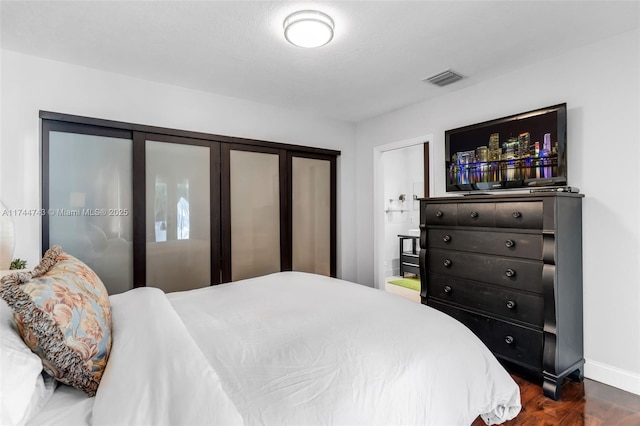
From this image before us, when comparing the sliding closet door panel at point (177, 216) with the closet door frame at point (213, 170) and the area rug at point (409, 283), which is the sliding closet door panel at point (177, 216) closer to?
the closet door frame at point (213, 170)

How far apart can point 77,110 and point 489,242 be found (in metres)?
3.60

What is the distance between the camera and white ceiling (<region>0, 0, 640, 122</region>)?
1.96m

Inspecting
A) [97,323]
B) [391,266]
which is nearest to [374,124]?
[391,266]

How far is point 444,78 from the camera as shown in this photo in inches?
119

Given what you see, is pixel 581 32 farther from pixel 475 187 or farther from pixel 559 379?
pixel 559 379

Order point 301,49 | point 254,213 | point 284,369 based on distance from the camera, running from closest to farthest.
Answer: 1. point 284,369
2. point 301,49
3. point 254,213

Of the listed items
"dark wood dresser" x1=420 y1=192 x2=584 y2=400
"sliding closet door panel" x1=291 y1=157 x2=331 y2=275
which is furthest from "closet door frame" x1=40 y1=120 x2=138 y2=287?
"dark wood dresser" x1=420 y1=192 x2=584 y2=400

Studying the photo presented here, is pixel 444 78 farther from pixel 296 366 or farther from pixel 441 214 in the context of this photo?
pixel 296 366

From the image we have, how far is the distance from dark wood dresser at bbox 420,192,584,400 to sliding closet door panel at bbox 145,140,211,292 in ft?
7.82

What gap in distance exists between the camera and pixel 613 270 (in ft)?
7.76

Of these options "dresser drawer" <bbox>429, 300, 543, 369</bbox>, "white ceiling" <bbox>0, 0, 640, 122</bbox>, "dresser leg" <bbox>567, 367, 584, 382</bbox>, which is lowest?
"dresser leg" <bbox>567, 367, 584, 382</bbox>

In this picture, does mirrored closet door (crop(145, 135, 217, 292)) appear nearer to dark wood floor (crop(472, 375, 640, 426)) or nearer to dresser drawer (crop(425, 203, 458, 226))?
dresser drawer (crop(425, 203, 458, 226))

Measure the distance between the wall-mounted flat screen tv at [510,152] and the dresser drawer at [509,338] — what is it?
3.88 ft

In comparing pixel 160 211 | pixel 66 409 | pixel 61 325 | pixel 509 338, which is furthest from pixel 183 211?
pixel 509 338
